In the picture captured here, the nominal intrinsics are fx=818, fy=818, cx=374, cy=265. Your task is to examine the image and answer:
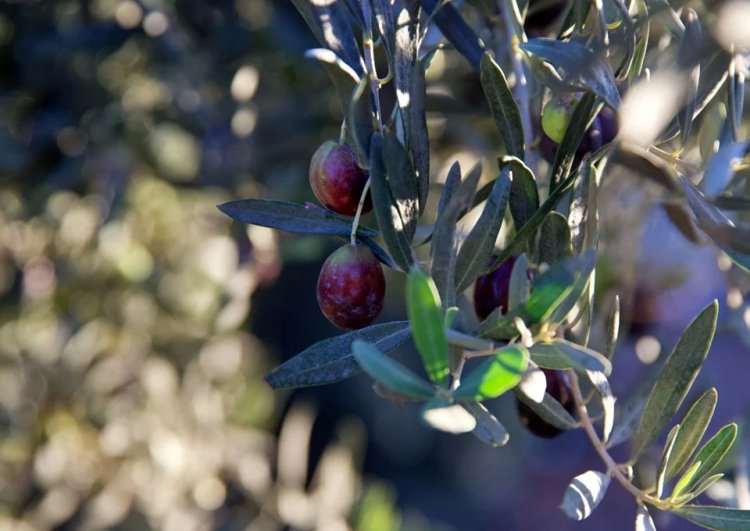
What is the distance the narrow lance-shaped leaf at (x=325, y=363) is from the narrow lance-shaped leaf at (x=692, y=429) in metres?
0.18

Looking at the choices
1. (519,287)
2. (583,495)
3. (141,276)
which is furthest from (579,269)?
(141,276)

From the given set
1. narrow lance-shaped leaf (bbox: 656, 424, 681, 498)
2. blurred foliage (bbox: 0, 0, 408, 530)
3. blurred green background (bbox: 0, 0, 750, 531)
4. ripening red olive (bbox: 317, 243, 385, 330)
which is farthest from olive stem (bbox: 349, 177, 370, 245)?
blurred foliage (bbox: 0, 0, 408, 530)

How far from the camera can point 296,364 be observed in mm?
443

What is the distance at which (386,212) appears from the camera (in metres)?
0.42

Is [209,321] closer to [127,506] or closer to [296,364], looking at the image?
[127,506]

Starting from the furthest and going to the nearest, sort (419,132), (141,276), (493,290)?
(141,276), (493,290), (419,132)

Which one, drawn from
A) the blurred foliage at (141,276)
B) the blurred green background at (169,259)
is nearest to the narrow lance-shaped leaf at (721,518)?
the blurred green background at (169,259)

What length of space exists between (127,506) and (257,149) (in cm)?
64

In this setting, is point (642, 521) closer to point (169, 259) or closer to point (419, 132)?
point (419, 132)

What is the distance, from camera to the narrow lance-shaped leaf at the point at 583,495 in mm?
410

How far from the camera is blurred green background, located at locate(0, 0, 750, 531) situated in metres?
1.01

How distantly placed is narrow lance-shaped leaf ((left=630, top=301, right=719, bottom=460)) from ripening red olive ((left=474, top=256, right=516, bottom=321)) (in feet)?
0.38

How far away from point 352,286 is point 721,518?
0.82ft

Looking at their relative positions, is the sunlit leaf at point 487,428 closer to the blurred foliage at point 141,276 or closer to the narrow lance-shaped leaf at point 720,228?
the narrow lance-shaped leaf at point 720,228
